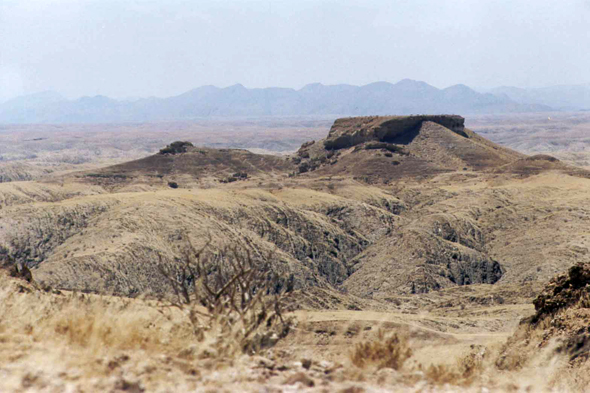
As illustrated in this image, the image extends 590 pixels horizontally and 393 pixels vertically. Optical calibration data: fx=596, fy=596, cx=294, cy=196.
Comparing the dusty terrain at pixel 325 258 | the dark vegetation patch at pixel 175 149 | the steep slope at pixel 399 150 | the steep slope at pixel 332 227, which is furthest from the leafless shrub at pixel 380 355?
the dark vegetation patch at pixel 175 149

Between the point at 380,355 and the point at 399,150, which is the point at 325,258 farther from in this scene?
the point at 399,150

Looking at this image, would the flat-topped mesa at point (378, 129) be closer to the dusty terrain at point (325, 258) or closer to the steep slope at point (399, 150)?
the steep slope at point (399, 150)

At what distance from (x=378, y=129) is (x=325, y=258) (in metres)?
36.8

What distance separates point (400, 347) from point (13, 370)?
411cm

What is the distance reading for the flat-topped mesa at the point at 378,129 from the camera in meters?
71.8

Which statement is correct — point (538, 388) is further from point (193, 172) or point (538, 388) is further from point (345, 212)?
point (193, 172)

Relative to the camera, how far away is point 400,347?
694 cm

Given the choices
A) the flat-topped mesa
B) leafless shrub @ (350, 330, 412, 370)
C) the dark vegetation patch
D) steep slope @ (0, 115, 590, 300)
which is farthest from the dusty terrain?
the dark vegetation patch

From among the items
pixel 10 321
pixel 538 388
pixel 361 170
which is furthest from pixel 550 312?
pixel 361 170

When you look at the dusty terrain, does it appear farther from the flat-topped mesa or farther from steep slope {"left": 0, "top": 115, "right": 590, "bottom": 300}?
the flat-topped mesa

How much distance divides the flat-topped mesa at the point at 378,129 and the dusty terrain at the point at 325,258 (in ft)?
0.93

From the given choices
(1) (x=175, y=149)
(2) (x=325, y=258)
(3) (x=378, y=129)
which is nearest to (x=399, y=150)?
(3) (x=378, y=129)

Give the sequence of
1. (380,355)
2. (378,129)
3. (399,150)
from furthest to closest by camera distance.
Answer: (378,129) → (399,150) → (380,355)

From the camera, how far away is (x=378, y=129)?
236ft
